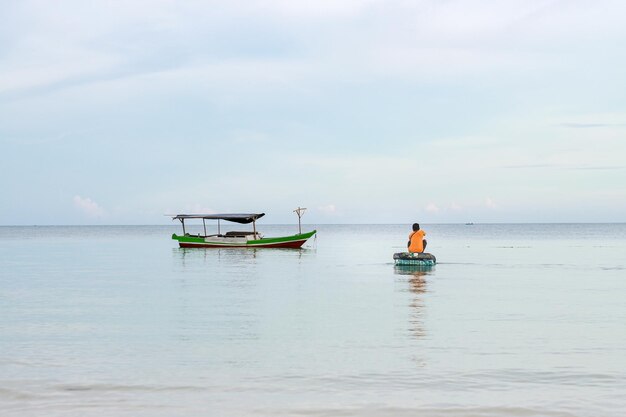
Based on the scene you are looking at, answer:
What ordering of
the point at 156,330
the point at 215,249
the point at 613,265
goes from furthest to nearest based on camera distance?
the point at 215,249
the point at 613,265
the point at 156,330

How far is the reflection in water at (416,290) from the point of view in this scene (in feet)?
55.9

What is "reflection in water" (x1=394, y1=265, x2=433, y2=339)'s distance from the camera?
1703 cm

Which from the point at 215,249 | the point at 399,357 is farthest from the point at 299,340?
the point at 215,249

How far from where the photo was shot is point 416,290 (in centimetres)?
2662

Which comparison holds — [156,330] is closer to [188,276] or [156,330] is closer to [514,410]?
[514,410]

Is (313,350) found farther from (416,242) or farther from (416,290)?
(416,242)

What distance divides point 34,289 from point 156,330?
13.4 meters

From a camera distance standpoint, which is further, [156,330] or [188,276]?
[188,276]

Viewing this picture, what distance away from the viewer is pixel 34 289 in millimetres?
28031

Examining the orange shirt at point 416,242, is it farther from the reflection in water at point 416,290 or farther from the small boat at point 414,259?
the reflection in water at point 416,290

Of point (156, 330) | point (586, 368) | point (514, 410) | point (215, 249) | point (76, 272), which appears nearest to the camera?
point (514, 410)

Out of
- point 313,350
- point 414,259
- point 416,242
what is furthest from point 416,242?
point 313,350

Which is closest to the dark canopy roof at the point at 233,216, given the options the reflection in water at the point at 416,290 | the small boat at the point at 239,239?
the small boat at the point at 239,239

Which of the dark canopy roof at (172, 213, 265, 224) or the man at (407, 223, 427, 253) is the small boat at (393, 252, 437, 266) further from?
the dark canopy roof at (172, 213, 265, 224)
